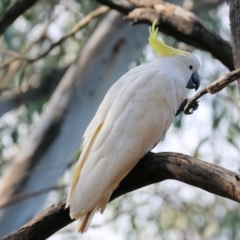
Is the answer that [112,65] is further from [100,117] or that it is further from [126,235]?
[126,235]

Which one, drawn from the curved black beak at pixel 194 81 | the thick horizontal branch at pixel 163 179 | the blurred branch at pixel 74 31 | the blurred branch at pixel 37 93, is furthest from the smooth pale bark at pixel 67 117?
the thick horizontal branch at pixel 163 179

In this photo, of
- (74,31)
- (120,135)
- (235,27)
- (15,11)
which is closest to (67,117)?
(74,31)

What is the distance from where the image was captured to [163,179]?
1421 millimetres

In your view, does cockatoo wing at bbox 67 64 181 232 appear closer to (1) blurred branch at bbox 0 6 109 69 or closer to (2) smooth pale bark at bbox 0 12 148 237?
(2) smooth pale bark at bbox 0 12 148 237

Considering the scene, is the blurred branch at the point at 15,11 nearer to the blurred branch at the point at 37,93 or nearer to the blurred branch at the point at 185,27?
the blurred branch at the point at 185,27

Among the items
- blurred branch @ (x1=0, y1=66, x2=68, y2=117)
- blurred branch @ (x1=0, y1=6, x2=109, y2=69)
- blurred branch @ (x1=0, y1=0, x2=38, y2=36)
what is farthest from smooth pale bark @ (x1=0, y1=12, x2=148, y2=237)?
blurred branch @ (x1=0, y1=0, x2=38, y2=36)

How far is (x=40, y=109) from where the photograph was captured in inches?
142

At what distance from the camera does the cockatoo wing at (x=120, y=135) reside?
1.51 metres

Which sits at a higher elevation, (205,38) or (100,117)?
(100,117)

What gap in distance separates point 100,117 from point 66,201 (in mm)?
310

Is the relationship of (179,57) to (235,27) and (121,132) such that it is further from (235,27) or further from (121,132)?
(121,132)

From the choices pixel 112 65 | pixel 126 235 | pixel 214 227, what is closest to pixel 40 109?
pixel 112 65

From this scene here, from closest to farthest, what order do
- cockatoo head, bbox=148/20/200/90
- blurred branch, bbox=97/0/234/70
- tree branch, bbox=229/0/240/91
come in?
tree branch, bbox=229/0/240/91 < cockatoo head, bbox=148/20/200/90 < blurred branch, bbox=97/0/234/70

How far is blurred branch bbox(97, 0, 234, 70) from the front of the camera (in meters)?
2.07
